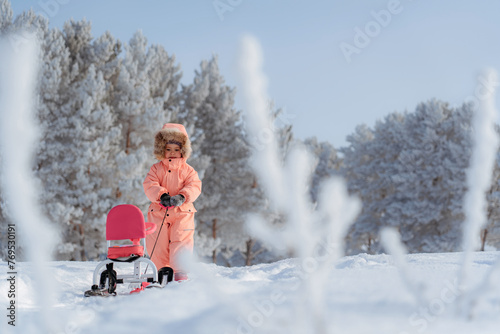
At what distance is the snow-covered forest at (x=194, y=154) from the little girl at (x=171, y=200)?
7.23m

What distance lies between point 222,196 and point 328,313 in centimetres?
1684

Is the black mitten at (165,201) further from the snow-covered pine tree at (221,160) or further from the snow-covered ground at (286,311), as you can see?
the snow-covered pine tree at (221,160)

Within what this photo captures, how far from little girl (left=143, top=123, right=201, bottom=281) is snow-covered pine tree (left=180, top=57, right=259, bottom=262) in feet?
41.3

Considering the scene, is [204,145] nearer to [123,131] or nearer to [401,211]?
[123,131]

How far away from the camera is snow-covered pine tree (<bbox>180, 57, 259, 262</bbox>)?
690 inches

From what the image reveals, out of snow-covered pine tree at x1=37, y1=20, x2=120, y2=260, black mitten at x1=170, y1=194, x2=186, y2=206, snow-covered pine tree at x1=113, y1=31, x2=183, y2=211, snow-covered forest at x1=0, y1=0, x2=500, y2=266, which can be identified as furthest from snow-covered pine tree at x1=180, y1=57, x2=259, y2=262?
black mitten at x1=170, y1=194, x2=186, y2=206

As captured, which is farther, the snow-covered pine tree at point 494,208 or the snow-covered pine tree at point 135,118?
the snow-covered pine tree at point 494,208

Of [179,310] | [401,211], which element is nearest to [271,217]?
[401,211]

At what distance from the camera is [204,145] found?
18.0 metres

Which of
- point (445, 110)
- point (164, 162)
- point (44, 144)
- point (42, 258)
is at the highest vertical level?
point (445, 110)

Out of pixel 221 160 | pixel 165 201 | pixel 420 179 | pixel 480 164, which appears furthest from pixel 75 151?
pixel 420 179

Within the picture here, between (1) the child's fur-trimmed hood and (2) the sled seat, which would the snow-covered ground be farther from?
(1) the child's fur-trimmed hood

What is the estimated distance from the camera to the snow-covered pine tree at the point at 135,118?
12.5 m

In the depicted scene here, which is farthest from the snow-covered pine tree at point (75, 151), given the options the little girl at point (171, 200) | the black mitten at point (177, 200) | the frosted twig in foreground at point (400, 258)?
the frosted twig in foreground at point (400, 258)
